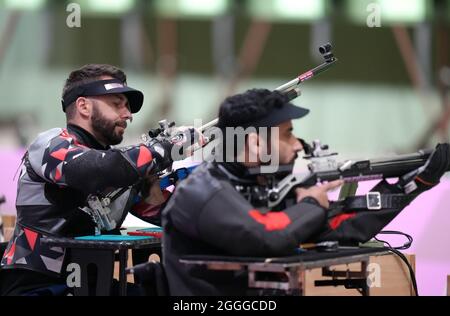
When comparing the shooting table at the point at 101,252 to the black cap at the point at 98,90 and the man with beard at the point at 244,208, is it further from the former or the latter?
the black cap at the point at 98,90

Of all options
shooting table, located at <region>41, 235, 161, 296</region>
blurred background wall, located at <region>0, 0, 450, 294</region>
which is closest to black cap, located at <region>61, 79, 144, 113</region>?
shooting table, located at <region>41, 235, 161, 296</region>

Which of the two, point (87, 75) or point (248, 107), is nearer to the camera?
point (248, 107)

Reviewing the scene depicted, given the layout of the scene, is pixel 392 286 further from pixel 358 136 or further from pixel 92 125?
pixel 358 136

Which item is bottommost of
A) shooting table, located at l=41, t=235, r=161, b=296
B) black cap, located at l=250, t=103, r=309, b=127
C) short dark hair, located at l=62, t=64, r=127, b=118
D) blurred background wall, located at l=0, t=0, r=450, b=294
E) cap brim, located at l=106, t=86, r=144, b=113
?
shooting table, located at l=41, t=235, r=161, b=296

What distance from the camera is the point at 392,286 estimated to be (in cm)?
487

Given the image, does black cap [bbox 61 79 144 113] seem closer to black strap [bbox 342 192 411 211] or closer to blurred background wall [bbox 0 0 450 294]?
black strap [bbox 342 192 411 211]

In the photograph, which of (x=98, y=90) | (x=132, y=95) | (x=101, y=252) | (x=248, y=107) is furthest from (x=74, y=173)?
(x=248, y=107)

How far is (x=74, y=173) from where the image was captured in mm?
4551

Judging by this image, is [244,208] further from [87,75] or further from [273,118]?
[87,75]

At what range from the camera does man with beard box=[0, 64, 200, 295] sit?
4578 mm

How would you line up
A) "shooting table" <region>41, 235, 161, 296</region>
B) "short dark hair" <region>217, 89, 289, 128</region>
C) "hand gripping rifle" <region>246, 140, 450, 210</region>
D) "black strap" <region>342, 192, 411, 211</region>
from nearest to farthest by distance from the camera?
"short dark hair" <region>217, 89, 289, 128</region> < "hand gripping rifle" <region>246, 140, 450, 210</region> < "black strap" <region>342, 192, 411, 211</region> < "shooting table" <region>41, 235, 161, 296</region>

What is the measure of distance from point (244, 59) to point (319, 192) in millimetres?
6370

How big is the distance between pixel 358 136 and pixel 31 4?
3.85 m

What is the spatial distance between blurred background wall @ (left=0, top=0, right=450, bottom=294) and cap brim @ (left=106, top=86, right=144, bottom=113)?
14.6 ft
